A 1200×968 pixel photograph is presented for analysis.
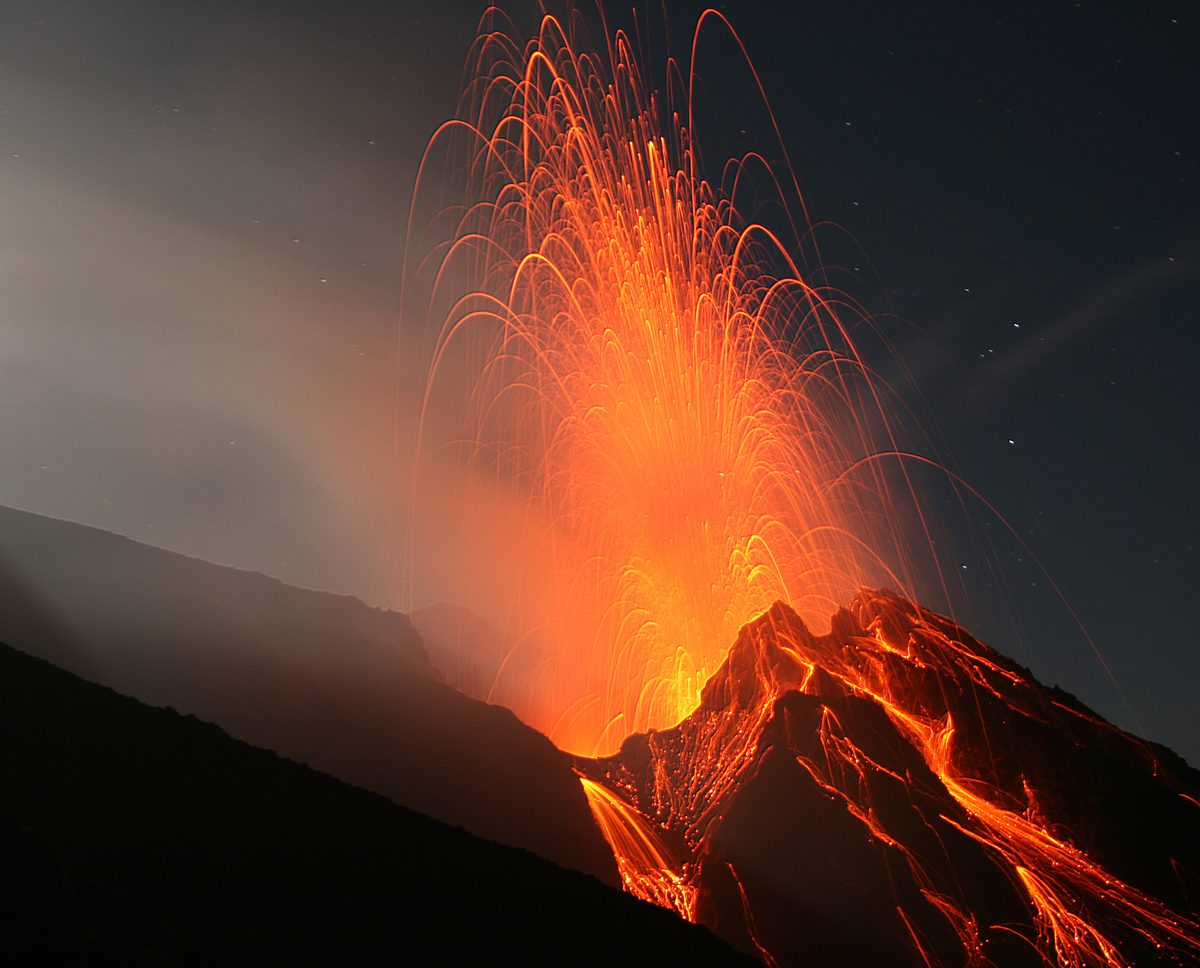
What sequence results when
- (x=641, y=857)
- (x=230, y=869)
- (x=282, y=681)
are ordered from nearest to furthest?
(x=230, y=869) → (x=282, y=681) → (x=641, y=857)

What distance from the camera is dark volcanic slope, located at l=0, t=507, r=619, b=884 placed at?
26.7 metres

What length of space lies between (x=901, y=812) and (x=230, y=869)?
4166 cm

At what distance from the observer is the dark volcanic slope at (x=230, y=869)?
8.02 m

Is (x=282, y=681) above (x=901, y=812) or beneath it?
beneath

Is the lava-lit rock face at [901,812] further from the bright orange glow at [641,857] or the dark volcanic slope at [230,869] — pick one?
the dark volcanic slope at [230,869]

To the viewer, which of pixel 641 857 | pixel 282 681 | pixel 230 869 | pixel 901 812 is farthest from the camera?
pixel 901 812

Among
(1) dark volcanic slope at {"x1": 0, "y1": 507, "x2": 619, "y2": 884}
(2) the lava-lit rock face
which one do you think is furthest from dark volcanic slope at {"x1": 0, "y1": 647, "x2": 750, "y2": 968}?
(2) the lava-lit rock face

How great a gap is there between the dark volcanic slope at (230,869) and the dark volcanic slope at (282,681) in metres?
10.3

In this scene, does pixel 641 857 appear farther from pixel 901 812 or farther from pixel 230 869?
pixel 230 869

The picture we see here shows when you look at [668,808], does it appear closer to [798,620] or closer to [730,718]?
[730,718]

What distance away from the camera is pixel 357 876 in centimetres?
1327

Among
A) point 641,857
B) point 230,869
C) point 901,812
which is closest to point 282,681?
point 230,869

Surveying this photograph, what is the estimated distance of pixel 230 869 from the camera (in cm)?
1195

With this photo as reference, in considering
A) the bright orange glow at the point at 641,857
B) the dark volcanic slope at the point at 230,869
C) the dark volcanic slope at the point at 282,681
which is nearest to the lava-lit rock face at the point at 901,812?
the bright orange glow at the point at 641,857
